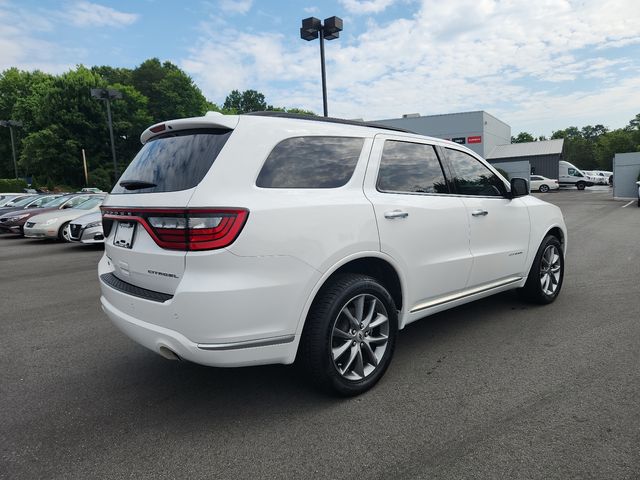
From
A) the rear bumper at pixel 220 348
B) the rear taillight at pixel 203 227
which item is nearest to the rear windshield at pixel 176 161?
the rear taillight at pixel 203 227

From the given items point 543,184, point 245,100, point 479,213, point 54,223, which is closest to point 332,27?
point 54,223

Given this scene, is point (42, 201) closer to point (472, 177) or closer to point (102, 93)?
point (102, 93)

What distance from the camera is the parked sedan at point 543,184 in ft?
128

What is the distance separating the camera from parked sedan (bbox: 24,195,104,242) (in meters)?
12.6

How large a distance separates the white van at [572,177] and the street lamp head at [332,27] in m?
35.9

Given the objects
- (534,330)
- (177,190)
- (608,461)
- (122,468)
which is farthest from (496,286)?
(122,468)

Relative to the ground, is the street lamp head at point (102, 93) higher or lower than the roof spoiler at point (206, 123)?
higher

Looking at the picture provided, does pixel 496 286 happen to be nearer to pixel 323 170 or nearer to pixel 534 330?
pixel 534 330

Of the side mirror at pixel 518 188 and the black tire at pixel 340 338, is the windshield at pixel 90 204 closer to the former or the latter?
the side mirror at pixel 518 188

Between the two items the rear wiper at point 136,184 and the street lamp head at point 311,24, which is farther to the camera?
the street lamp head at point 311,24

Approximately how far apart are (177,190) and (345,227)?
101cm

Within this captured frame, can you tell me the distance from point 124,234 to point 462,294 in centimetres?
265

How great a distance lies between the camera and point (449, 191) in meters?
3.72

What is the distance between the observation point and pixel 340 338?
9.48 feet
